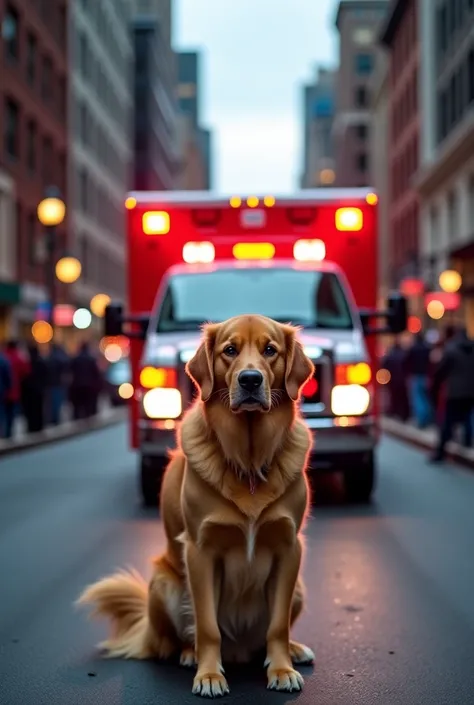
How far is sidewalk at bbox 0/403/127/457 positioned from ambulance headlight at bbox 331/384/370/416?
9527 millimetres

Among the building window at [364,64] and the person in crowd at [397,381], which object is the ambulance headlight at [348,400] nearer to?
the person in crowd at [397,381]

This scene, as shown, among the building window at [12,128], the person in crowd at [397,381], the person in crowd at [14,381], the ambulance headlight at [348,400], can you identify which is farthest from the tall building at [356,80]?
the ambulance headlight at [348,400]

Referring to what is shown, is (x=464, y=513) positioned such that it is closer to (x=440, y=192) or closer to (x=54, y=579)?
(x=54, y=579)

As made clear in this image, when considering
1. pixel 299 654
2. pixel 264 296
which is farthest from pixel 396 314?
pixel 299 654

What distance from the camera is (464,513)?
37.3 ft

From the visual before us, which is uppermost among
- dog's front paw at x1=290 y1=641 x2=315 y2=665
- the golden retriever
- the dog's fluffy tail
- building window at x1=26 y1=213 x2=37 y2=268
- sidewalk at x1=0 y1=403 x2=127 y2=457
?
building window at x1=26 y1=213 x2=37 y2=268

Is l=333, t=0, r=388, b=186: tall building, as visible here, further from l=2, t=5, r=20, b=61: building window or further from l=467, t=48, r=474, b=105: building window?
l=2, t=5, r=20, b=61: building window

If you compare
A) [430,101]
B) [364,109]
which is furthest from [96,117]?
[364,109]

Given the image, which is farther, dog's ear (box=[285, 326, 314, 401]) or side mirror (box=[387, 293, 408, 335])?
side mirror (box=[387, 293, 408, 335])

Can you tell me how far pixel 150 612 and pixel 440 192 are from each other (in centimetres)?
4573

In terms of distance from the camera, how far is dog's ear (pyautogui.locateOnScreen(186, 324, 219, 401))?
4.85m

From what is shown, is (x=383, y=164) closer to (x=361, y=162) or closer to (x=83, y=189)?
(x=83, y=189)

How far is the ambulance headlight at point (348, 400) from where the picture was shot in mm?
11258

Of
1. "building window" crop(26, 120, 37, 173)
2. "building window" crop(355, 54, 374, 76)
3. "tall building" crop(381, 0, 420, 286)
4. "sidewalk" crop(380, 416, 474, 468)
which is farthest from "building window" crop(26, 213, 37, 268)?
"building window" crop(355, 54, 374, 76)
